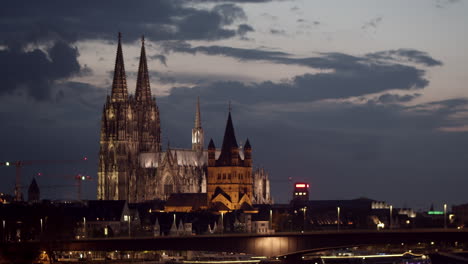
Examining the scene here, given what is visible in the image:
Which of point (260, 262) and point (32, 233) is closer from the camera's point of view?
point (260, 262)

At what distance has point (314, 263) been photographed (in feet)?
491

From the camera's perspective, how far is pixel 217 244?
129m

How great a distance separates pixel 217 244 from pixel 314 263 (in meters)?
23.9

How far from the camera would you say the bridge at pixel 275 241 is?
413 feet

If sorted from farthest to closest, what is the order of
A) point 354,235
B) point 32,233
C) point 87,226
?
point 87,226 → point 32,233 → point 354,235

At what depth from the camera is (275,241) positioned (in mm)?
130000

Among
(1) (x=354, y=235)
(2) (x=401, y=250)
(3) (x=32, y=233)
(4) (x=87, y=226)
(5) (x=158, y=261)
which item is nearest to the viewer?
(1) (x=354, y=235)

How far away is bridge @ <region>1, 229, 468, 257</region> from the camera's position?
125875mm

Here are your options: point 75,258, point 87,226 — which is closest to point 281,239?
point 75,258

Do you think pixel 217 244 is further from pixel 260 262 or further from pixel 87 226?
pixel 87 226

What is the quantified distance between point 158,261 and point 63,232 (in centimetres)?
1481

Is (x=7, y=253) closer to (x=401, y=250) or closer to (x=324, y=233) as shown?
(x=324, y=233)

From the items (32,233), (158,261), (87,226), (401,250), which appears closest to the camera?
(158,261)

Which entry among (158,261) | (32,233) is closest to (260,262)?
(158,261)
